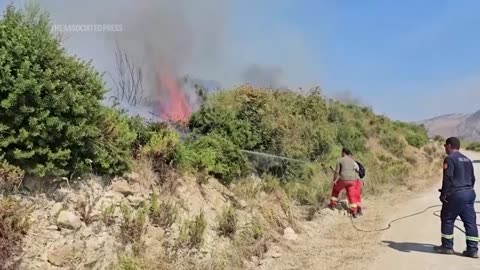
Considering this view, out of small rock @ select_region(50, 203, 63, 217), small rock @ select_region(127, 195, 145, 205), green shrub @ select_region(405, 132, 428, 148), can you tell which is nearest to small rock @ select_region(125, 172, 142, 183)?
small rock @ select_region(127, 195, 145, 205)

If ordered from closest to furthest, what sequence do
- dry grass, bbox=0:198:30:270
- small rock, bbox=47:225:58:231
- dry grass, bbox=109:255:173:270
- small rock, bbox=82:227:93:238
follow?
dry grass, bbox=0:198:30:270
small rock, bbox=47:225:58:231
dry grass, bbox=109:255:173:270
small rock, bbox=82:227:93:238

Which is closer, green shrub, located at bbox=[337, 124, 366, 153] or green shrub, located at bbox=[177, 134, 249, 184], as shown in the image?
green shrub, located at bbox=[177, 134, 249, 184]

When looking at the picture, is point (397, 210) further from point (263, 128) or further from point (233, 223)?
point (233, 223)

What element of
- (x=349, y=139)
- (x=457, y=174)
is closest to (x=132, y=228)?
(x=457, y=174)

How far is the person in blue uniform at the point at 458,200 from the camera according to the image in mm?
7496

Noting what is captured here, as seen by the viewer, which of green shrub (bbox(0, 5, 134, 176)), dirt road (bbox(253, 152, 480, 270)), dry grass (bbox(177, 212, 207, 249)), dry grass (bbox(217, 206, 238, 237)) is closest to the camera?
green shrub (bbox(0, 5, 134, 176))

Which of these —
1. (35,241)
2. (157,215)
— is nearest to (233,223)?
(157,215)

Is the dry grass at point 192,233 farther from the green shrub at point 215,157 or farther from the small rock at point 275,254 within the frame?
the green shrub at point 215,157

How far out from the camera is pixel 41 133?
18.4 feet

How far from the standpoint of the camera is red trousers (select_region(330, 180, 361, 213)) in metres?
11.2

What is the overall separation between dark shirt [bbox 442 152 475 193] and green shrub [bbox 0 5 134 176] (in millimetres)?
5693

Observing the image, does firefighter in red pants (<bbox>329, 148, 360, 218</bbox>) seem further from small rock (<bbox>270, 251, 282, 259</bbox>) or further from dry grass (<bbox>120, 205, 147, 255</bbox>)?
dry grass (<bbox>120, 205, 147, 255</bbox>)

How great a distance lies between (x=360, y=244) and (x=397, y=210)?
436cm

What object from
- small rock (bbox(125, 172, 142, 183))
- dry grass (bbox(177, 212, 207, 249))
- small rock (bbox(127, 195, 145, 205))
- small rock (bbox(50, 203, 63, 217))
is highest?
small rock (bbox(125, 172, 142, 183))
